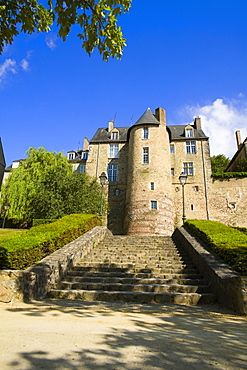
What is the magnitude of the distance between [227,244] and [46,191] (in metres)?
15.9

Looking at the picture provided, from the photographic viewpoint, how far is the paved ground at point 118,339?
219 cm

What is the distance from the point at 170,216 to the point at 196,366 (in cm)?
2164

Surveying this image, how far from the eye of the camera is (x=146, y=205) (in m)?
23.0

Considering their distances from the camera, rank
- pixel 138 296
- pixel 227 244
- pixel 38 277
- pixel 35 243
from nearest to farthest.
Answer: pixel 38 277, pixel 138 296, pixel 35 243, pixel 227 244

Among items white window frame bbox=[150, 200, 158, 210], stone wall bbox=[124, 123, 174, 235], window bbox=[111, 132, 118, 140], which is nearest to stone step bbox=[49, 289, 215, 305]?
stone wall bbox=[124, 123, 174, 235]

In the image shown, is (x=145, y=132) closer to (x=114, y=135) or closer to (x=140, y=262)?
(x=114, y=135)

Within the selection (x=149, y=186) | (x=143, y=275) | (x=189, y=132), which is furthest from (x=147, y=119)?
(x=143, y=275)

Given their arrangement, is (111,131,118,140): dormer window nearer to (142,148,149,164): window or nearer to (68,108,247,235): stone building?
(68,108,247,235): stone building

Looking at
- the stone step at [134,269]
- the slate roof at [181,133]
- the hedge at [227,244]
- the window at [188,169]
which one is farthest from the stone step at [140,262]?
the slate roof at [181,133]

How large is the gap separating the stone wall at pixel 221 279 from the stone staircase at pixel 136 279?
25 centimetres

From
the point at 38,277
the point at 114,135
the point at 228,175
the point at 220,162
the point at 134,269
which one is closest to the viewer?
the point at 38,277

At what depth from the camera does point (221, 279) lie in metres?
5.82

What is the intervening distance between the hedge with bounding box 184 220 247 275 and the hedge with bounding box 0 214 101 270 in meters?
5.13

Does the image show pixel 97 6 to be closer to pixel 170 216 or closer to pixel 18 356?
pixel 18 356
